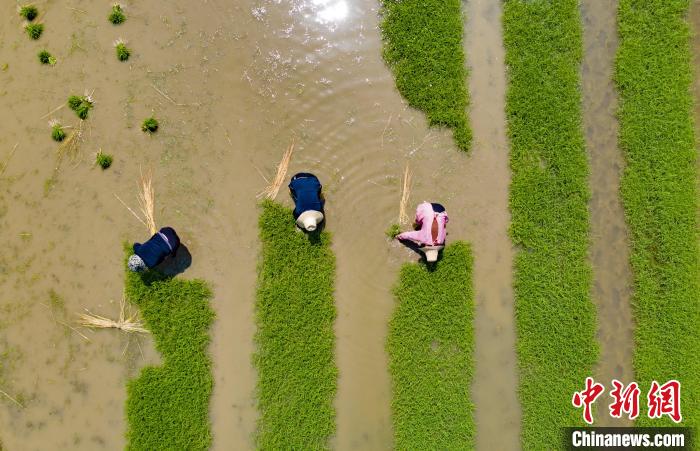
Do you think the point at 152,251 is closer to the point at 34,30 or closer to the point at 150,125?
the point at 150,125

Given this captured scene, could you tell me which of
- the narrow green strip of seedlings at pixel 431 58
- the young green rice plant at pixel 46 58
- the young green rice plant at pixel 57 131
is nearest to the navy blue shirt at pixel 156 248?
the young green rice plant at pixel 57 131

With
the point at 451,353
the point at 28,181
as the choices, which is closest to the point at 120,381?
the point at 28,181

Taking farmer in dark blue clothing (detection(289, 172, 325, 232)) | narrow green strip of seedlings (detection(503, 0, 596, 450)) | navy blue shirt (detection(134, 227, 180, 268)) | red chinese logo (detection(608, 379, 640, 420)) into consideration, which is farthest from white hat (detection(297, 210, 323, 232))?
red chinese logo (detection(608, 379, 640, 420))

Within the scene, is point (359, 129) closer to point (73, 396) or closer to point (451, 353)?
point (451, 353)

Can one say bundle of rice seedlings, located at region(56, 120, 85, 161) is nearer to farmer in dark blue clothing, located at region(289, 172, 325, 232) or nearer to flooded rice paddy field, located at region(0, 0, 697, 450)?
flooded rice paddy field, located at region(0, 0, 697, 450)

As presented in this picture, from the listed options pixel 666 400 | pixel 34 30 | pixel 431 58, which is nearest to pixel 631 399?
pixel 666 400

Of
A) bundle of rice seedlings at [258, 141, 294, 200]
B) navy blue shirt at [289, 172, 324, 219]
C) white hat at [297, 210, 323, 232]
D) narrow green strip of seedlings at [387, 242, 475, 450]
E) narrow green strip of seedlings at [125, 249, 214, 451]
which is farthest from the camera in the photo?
bundle of rice seedlings at [258, 141, 294, 200]

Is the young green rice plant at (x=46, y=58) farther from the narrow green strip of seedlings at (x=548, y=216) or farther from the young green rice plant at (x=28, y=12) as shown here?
the narrow green strip of seedlings at (x=548, y=216)
